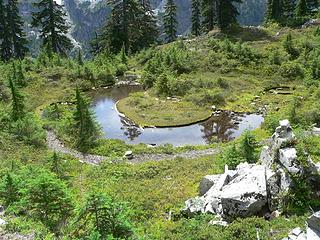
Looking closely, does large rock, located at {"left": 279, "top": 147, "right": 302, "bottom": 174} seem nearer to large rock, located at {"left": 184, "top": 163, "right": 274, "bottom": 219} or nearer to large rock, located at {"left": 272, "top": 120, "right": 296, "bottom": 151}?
large rock, located at {"left": 272, "top": 120, "right": 296, "bottom": 151}

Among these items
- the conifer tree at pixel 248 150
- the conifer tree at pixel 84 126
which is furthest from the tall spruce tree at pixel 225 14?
the conifer tree at pixel 248 150

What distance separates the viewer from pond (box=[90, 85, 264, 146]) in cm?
3606

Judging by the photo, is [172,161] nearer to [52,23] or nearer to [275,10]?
[52,23]

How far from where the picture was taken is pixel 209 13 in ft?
239

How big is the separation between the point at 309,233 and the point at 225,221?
4.24 metres

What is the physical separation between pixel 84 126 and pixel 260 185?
1880cm

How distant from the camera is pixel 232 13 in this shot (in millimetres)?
67500

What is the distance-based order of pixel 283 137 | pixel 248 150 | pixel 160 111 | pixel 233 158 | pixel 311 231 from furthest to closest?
pixel 160 111 → pixel 248 150 → pixel 233 158 → pixel 283 137 → pixel 311 231

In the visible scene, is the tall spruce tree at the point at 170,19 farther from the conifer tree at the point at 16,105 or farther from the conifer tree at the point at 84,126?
the conifer tree at the point at 16,105

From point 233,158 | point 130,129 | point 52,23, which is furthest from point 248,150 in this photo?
point 52,23

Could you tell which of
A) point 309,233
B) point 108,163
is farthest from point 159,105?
point 309,233

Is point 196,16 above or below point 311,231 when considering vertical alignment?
above

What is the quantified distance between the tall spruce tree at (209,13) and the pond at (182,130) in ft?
111

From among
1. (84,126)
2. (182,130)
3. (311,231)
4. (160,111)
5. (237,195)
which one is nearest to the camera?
(311,231)
